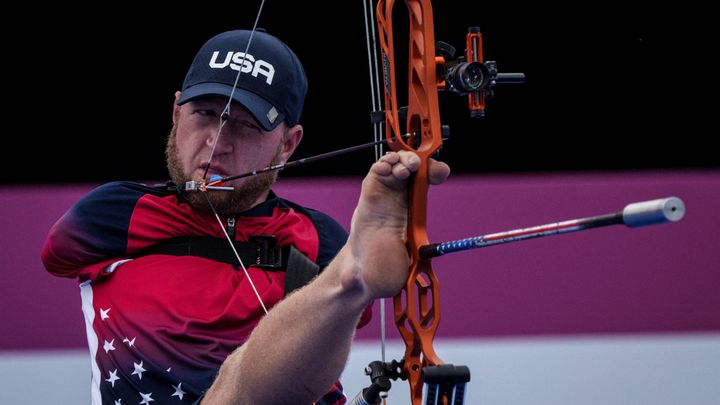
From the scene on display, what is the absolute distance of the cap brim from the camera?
6.75ft

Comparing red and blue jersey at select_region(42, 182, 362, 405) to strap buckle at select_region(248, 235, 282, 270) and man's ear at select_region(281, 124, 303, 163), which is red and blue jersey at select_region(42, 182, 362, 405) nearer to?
strap buckle at select_region(248, 235, 282, 270)

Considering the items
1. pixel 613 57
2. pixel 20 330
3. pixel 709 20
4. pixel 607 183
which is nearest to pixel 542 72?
pixel 613 57

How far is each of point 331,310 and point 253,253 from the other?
2.01 ft

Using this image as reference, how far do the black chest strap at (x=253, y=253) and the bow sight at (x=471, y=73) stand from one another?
2.33 ft

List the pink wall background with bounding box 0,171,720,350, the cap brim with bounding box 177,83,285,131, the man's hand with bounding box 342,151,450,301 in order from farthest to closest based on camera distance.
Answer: the pink wall background with bounding box 0,171,720,350
the cap brim with bounding box 177,83,285,131
the man's hand with bounding box 342,151,450,301

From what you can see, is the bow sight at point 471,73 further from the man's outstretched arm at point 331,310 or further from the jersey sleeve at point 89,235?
the jersey sleeve at point 89,235

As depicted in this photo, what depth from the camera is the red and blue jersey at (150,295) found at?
1.95 metres

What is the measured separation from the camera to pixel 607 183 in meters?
3.33

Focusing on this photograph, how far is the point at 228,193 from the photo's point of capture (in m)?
2.12

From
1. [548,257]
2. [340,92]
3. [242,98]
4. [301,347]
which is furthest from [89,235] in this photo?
[548,257]

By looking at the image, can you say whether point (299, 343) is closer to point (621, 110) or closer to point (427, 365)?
point (427, 365)

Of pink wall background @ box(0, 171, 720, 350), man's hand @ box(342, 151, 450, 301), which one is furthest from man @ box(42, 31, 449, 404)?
pink wall background @ box(0, 171, 720, 350)

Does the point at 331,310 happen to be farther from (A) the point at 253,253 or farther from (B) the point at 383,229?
(A) the point at 253,253

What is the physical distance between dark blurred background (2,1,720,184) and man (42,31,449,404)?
129cm
